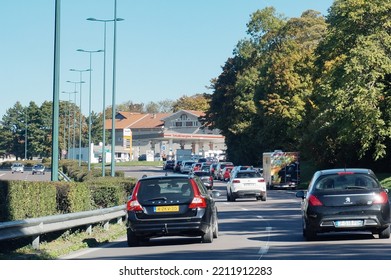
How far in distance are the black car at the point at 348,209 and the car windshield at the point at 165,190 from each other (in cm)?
262

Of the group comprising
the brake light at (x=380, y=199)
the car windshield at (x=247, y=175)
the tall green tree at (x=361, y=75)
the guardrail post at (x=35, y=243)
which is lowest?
the guardrail post at (x=35, y=243)

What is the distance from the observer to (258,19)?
10744 cm

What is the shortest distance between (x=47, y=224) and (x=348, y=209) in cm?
622

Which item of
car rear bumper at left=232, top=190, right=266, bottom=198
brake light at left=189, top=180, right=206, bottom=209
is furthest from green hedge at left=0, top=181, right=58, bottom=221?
car rear bumper at left=232, top=190, right=266, bottom=198

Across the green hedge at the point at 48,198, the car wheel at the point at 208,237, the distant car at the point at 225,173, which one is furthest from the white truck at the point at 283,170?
the car wheel at the point at 208,237

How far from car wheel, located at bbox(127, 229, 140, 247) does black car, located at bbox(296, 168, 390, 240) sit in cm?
365

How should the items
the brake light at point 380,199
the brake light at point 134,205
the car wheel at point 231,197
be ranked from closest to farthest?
the brake light at point 380,199
the brake light at point 134,205
the car wheel at point 231,197

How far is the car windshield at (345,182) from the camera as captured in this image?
1908 cm

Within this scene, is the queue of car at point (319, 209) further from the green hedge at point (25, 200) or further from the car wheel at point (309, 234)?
the green hedge at point (25, 200)

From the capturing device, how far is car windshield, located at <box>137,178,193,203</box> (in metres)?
19.0

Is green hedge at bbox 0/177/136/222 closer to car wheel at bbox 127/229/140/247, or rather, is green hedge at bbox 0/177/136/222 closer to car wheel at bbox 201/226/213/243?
car wheel at bbox 127/229/140/247

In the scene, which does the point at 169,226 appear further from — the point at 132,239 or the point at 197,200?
the point at 132,239

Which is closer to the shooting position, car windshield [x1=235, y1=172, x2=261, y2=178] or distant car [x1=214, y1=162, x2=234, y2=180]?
car windshield [x1=235, y1=172, x2=261, y2=178]

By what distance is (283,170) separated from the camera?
2485 inches
